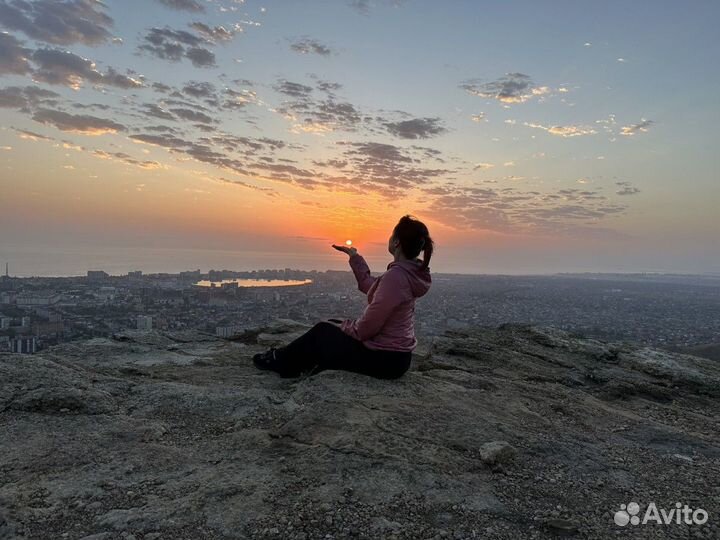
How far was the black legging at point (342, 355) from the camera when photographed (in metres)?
6.60

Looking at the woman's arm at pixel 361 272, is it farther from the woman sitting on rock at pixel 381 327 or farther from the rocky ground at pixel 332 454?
the rocky ground at pixel 332 454

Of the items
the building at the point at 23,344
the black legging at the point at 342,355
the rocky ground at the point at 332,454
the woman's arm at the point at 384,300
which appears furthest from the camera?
the building at the point at 23,344

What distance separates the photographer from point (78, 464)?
14.1ft

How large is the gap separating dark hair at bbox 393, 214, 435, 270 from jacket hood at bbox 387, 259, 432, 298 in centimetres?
8

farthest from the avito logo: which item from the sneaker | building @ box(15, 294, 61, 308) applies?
building @ box(15, 294, 61, 308)

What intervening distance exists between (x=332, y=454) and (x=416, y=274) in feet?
8.93

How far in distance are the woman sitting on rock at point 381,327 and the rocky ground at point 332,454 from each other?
0.94ft

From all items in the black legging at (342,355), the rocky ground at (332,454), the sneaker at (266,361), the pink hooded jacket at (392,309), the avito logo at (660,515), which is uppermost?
the pink hooded jacket at (392,309)

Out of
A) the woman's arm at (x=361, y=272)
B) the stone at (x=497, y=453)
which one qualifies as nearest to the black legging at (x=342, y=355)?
the woman's arm at (x=361, y=272)

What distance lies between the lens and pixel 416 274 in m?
6.27

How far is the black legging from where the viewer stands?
21.6ft

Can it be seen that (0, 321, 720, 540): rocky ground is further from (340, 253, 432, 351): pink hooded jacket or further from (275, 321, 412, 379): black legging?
(340, 253, 432, 351): pink hooded jacket

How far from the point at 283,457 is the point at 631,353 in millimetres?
9168

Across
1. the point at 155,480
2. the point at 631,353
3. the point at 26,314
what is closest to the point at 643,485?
the point at 155,480
